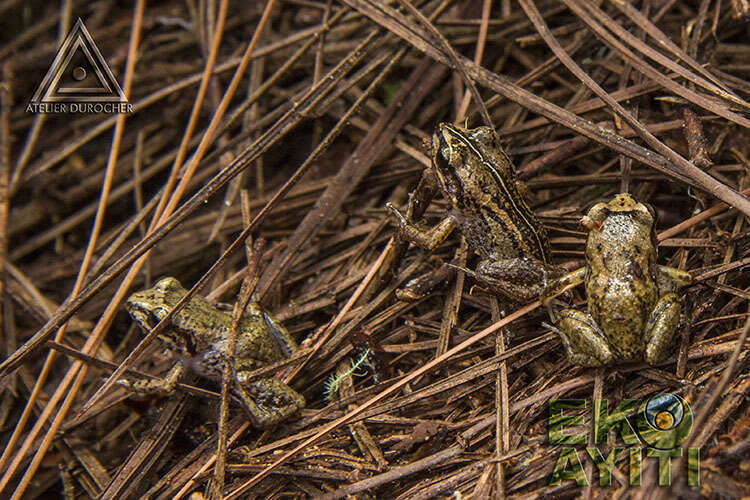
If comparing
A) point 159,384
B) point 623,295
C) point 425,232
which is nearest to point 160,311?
point 159,384

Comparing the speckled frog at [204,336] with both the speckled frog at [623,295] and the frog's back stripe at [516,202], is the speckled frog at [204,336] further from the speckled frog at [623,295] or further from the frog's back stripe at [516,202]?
the speckled frog at [623,295]

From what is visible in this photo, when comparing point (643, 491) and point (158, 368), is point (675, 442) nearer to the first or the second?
point (643, 491)

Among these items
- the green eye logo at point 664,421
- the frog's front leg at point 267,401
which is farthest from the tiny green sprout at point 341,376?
the green eye logo at point 664,421

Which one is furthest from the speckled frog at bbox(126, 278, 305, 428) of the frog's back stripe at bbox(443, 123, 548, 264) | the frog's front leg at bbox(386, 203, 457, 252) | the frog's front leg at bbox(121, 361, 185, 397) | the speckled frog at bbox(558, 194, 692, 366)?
the speckled frog at bbox(558, 194, 692, 366)
